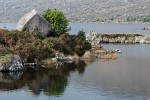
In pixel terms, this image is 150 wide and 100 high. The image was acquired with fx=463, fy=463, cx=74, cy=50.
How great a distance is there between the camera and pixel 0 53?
8950 cm

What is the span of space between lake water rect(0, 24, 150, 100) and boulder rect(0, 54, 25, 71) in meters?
2.43

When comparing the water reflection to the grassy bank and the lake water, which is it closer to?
the lake water

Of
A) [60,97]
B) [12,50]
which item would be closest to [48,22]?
[12,50]

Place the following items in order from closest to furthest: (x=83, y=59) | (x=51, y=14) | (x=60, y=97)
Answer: (x=60, y=97)
(x=83, y=59)
(x=51, y=14)

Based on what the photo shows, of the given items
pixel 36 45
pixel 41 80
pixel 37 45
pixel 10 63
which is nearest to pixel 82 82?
pixel 41 80

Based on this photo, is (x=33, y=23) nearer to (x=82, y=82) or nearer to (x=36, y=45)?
(x=36, y=45)

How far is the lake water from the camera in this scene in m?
63.3

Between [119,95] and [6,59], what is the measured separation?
92.4ft

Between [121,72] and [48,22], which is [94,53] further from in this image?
[121,72]

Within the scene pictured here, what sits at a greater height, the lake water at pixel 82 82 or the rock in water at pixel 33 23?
the rock in water at pixel 33 23

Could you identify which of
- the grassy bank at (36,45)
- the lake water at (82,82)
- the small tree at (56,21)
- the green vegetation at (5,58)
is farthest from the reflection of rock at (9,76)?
the small tree at (56,21)

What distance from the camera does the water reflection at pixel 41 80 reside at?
68.2 meters

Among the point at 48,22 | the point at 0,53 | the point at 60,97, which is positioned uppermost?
the point at 48,22

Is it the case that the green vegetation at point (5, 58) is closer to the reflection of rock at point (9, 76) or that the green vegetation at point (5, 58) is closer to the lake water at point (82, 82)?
the reflection of rock at point (9, 76)
